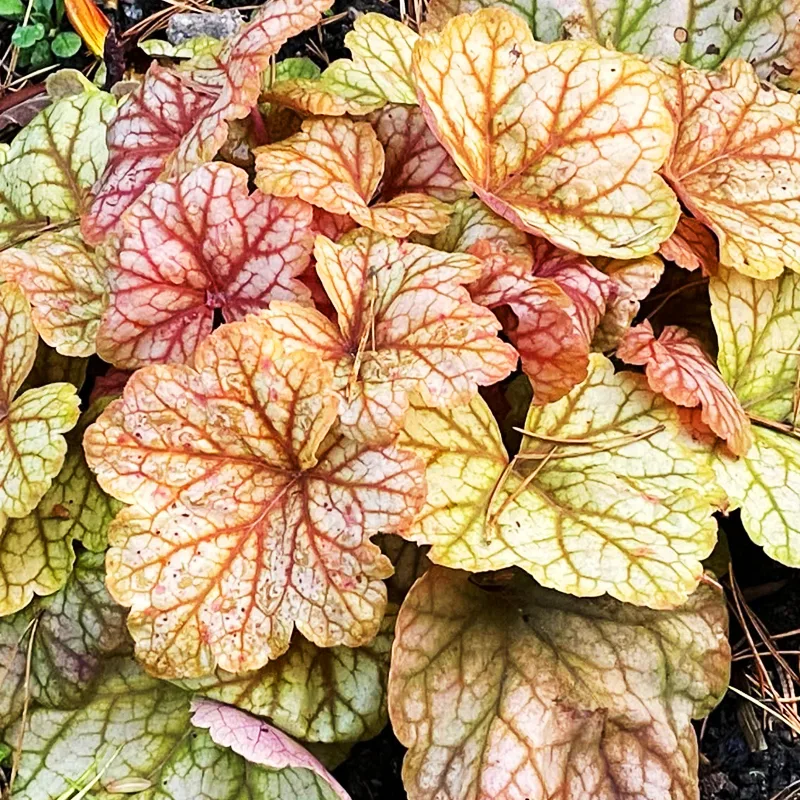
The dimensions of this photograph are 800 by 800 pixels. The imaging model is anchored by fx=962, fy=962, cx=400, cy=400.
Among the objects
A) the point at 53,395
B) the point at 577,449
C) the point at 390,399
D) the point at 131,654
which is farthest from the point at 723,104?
the point at 131,654

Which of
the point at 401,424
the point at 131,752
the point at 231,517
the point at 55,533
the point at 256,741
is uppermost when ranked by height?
the point at 401,424

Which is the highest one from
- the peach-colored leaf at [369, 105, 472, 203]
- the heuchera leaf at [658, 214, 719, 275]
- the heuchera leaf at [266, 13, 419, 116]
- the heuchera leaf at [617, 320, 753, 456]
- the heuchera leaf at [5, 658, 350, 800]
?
the heuchera leaf at [266, 13, 419, 116]

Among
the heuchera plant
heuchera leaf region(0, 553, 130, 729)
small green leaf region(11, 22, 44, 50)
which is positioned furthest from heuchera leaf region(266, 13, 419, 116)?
heuchera leaf region(0, 553, 130, 729)

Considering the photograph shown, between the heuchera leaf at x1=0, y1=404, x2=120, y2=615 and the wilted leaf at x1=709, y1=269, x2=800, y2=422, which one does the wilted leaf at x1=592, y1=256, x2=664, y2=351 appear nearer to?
the wilted leaf at x1=709, y1=269, x2=800, y2=422

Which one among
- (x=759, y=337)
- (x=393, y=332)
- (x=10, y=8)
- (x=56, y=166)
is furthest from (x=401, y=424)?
(x=10, y=8)

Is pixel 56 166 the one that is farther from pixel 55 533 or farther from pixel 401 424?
pixel 401 424

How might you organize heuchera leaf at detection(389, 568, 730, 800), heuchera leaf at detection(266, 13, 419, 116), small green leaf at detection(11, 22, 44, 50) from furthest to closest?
1. small green leaf at detection(11, 22, 44, 50)
2. heuchera leaf at detection(266, 13, 419, 116)
3. heuchera leaf at detection(389, 568, 730, 800)

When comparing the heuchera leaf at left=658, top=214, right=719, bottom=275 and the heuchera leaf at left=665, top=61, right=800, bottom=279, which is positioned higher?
the heuchera leaf at left=665, top=61, right=800, bottom=279

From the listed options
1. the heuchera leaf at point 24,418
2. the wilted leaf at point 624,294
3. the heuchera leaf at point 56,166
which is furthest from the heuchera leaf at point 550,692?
the heuchera leaf at point 56,166

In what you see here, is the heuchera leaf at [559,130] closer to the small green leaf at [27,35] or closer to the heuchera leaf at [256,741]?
the heuchera leaf at [256,741]
